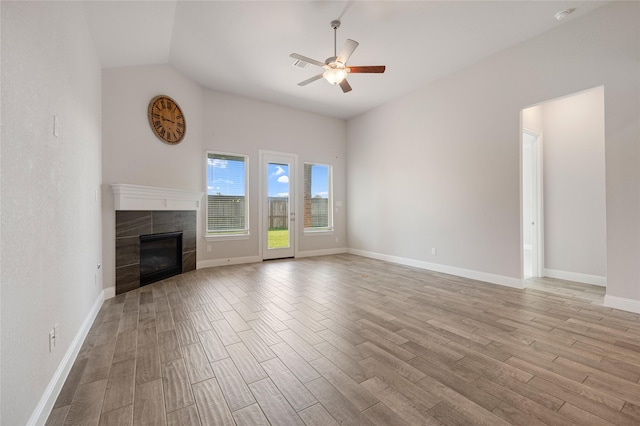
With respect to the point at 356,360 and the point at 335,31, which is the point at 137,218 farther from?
the point at 335,31

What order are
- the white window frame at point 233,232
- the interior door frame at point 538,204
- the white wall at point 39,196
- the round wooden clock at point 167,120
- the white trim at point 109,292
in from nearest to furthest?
the white wall at point 39,196
the white trim at point 109,292
the round wooden clock at point 167,120
the interior door frame at point 538,204
the white window frame at point 233,232

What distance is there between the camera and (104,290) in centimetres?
349

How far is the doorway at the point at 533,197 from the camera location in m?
4.68

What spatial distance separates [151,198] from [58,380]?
2.80 meters

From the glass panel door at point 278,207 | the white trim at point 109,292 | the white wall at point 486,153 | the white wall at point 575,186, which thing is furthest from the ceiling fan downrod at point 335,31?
the white trim at point 109,292

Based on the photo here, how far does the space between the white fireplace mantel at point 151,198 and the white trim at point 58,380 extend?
1570 millimetres

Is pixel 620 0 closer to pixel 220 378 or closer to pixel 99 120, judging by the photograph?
pixel 220 378

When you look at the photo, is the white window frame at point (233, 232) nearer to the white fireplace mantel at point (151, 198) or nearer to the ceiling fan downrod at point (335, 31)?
the white fireplace mantel at point (151, 198)

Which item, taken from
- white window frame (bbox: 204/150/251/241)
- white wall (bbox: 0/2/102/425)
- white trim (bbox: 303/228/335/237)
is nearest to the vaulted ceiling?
white wall (bbox: 0/2/102/425)

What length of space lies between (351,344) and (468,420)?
0.99 m

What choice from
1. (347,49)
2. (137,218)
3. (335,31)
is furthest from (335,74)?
(137,218)

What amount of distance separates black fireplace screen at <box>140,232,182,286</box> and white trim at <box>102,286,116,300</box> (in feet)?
1.40

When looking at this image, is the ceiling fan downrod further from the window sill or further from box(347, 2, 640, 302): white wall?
the window sill

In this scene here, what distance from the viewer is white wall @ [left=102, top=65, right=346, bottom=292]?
376cm
